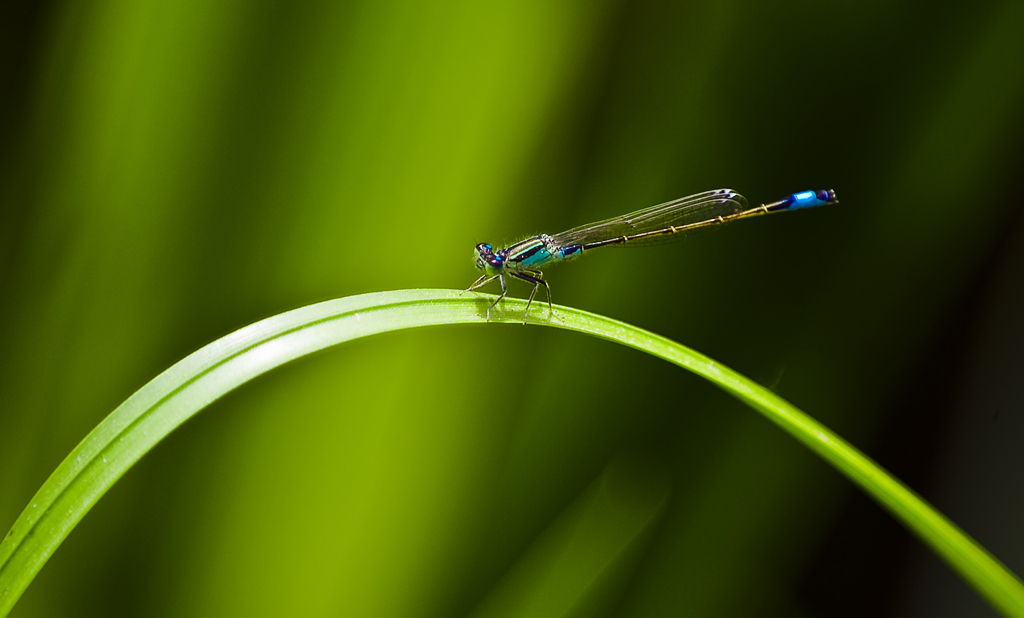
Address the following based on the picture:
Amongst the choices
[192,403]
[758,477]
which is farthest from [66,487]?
[758,477]

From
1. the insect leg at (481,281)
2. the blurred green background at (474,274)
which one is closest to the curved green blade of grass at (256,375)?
the blurred green background at (474,274)

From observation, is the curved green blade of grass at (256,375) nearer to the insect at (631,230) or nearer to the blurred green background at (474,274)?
the blurred green background at (474,274)

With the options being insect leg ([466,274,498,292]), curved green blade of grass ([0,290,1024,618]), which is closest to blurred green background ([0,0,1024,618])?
insect leg ([466,274,498,292])

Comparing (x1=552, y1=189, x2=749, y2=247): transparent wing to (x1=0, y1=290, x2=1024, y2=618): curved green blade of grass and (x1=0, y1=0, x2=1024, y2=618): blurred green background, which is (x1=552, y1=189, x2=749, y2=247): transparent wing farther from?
(x1=0, y1=290, x2=1024, y2=618): curved green blade of grass

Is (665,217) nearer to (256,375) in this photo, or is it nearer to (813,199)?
(813,199)

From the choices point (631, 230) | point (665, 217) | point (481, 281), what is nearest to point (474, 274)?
point (481, 281)

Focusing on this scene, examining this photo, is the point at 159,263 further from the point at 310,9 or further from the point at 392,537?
the point at 392,537

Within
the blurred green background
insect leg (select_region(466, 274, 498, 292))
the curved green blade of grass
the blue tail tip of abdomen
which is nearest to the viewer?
the curved green blade of grass
